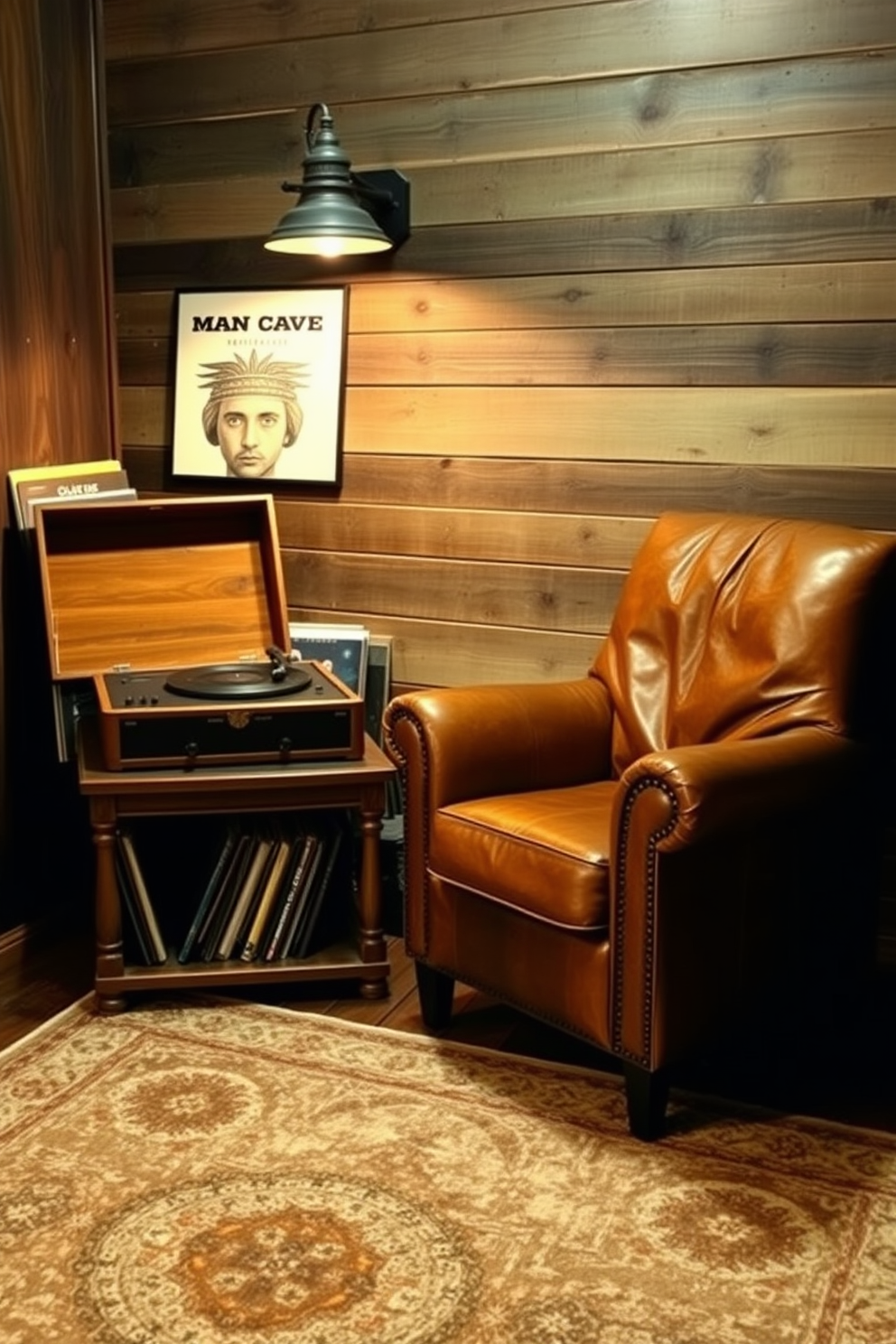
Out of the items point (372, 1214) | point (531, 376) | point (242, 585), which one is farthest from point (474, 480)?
point (372, 1214)

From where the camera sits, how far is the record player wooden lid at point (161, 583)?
3021 mm

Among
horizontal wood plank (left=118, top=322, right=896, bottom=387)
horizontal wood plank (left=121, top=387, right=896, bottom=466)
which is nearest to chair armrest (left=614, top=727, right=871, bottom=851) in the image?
horizontal wood plank (left=121, top=387, right=896, bottom=466)

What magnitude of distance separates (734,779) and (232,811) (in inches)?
40.5

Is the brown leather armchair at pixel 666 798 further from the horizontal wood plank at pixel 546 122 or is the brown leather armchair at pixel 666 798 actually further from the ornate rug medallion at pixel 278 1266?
the horizontal wood plank at pixel 546 122

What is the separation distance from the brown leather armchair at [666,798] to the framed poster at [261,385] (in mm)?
963

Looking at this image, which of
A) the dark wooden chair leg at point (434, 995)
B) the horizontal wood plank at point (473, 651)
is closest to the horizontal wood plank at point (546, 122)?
the horizontal wood plank at point (473, 651)

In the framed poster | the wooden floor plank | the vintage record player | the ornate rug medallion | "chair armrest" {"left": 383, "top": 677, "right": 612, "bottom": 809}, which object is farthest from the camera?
the framed poster

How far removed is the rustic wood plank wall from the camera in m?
2.83

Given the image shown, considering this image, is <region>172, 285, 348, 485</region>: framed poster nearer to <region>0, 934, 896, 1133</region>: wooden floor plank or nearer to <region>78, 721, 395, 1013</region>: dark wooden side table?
<region>78, 721, 395, 1013</region>: dark wooden side table

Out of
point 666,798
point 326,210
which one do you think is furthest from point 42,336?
point 666,798

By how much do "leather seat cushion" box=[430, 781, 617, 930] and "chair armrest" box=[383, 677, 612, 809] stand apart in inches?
2.2

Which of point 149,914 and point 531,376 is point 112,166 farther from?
point 149,914

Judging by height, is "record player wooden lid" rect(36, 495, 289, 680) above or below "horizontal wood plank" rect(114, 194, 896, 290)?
below

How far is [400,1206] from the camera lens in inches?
82.8
